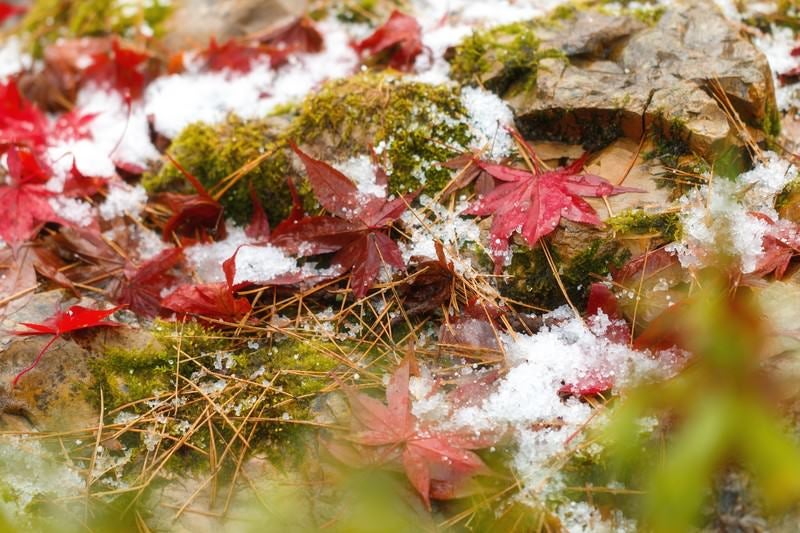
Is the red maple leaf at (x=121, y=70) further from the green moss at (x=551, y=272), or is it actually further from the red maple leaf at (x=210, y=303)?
the green moss at (x=551, y=272)

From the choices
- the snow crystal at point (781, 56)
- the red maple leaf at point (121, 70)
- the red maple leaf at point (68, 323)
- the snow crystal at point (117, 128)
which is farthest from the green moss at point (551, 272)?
the red maple leaf at point (121, 70)

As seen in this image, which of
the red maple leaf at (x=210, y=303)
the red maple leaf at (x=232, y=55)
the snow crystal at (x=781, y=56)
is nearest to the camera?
the red maple leaf at (x=210, y=303)

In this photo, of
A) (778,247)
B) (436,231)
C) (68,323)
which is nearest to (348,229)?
(436,231)

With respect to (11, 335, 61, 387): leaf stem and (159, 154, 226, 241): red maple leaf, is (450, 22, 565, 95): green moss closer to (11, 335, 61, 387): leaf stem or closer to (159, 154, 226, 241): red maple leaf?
(159, 154, 226, 241): red maple leaf

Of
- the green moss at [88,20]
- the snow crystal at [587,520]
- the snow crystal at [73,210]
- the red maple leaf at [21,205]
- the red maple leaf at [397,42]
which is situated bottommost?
the snow crystal at [587,520]

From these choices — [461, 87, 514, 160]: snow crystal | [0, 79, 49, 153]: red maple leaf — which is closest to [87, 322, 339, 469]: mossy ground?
[461, 87, 514, 160]: snow crystal

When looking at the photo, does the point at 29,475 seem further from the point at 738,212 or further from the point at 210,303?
the point at 738,212
